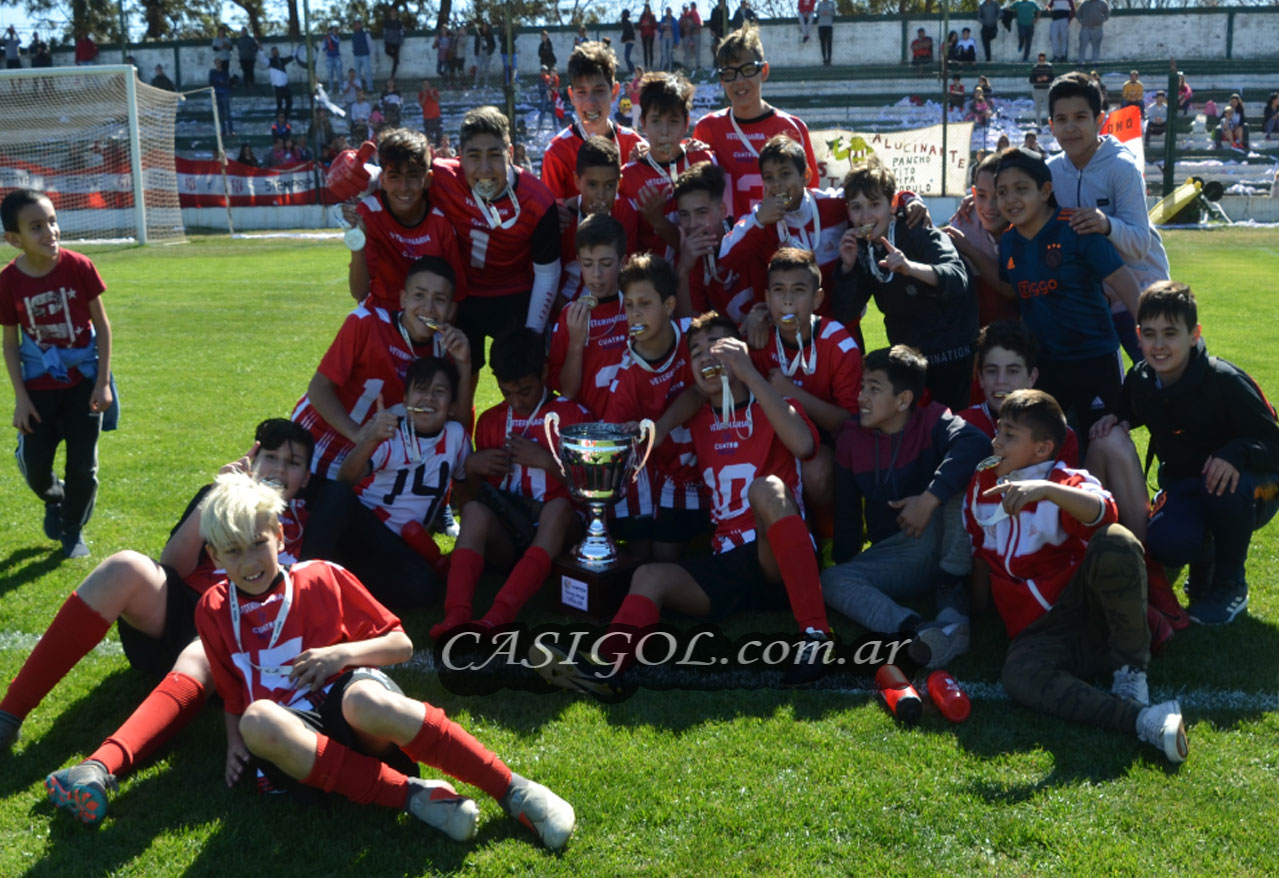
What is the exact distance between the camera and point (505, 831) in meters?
→ 2.91

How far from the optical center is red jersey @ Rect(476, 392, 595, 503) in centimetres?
466

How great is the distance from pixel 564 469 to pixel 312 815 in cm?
168

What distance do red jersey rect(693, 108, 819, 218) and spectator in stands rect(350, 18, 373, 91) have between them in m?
28.0

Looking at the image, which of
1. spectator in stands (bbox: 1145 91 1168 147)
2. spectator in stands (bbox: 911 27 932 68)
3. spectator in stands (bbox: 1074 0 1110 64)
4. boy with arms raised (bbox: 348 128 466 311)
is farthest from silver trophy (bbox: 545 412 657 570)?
spectator in stands (bbox: 911 27 932 68)

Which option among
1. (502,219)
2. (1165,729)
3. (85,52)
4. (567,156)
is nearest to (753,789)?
(1165,729)

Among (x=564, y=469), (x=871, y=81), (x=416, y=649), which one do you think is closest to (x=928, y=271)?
(x=564, y=469)

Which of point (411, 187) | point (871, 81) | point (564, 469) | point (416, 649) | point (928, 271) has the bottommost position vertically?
point (416, 649)

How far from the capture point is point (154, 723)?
3244 mm

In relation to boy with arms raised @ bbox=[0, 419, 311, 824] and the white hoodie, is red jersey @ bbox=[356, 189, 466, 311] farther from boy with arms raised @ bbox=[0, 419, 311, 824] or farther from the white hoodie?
the white hoodie

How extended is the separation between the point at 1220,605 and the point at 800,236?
225cm

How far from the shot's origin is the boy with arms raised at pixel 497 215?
494 cm

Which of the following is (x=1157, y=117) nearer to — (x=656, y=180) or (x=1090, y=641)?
(x=656, y=180)

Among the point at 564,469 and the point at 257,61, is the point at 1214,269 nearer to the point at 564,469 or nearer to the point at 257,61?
the point at 564,469

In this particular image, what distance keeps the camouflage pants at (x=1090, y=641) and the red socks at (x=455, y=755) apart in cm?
167
